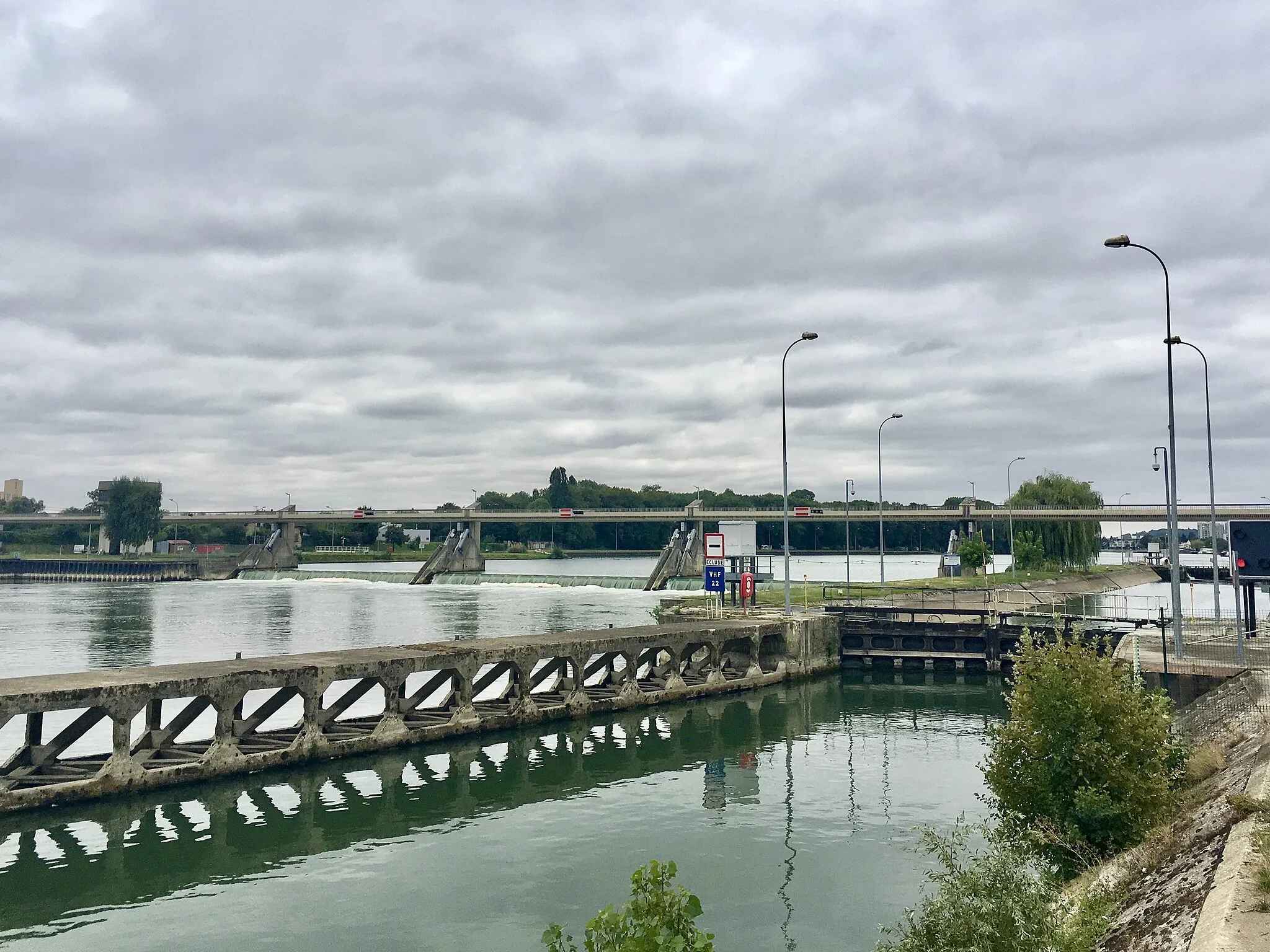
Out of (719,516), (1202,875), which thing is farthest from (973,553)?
(1202,875)

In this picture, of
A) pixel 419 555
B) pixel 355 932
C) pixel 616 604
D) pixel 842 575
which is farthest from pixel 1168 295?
pixel 419 555

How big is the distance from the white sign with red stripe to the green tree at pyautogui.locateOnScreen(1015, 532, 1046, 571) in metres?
64.8

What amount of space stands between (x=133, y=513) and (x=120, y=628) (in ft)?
402

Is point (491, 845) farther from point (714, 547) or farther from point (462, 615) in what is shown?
point (462, 615)

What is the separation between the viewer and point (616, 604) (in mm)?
87500

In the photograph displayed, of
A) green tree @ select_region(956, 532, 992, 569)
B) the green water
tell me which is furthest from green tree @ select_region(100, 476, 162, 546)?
the green water

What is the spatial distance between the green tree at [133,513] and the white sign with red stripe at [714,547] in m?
161

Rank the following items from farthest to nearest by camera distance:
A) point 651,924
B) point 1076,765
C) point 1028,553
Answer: point 1028,553, point 1076,765, point 651,924

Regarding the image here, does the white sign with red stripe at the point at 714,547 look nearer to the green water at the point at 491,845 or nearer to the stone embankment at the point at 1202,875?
the green water at the point at 491,845

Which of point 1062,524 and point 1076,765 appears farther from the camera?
point 1062,524

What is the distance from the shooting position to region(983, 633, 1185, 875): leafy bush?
14.3 meters

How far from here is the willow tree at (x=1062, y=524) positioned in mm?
107750

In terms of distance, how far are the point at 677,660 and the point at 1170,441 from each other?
20438 mm

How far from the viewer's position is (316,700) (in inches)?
1052
